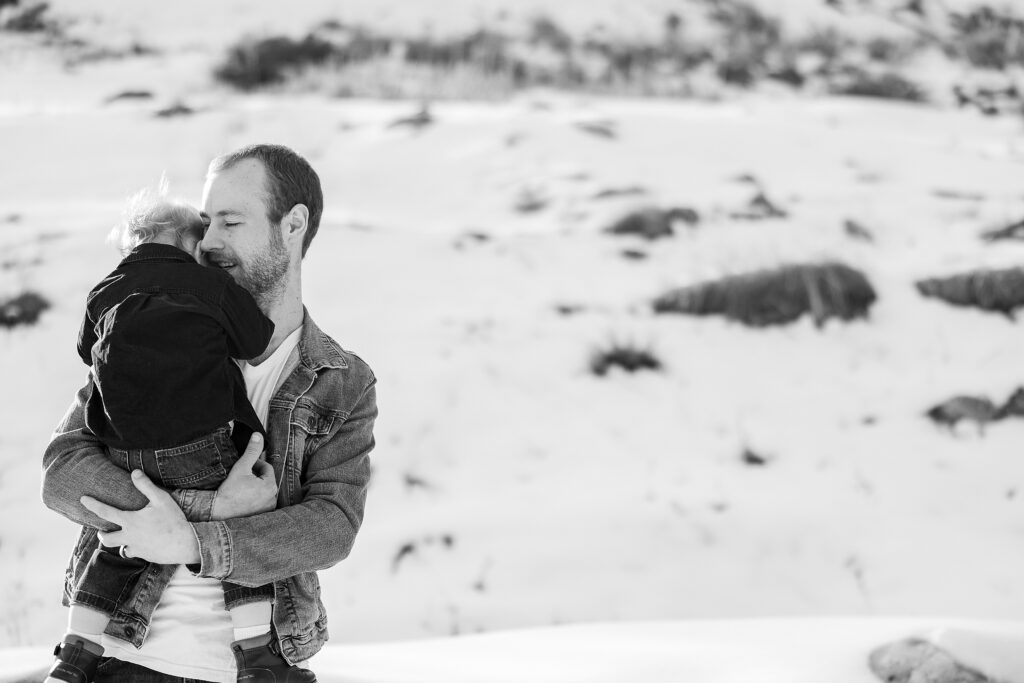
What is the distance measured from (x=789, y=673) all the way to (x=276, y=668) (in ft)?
4.80

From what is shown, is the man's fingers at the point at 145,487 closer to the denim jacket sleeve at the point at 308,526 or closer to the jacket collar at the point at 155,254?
the denim jacket sleeve at the point at 308,526

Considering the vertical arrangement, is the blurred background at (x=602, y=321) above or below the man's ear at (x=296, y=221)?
below

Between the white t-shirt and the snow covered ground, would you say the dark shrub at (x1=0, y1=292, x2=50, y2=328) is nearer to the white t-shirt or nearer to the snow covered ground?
the snow covered ground

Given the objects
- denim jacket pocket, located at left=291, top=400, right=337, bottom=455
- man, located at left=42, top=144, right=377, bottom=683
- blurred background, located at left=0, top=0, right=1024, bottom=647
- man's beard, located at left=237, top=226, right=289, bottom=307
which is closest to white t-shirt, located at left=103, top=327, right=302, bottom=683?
man, located at left=42, top=144, right=377, bottom=683

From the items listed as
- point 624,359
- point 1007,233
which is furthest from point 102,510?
point 1007,233

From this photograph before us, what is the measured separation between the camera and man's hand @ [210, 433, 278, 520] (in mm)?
1756

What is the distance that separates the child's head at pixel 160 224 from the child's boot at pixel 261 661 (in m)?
0.74

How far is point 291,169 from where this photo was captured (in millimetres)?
1976

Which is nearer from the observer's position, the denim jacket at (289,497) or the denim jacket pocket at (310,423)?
the denim jacket at (289,497)

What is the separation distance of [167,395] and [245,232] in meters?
0.38

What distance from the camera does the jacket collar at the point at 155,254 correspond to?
1.85 meters

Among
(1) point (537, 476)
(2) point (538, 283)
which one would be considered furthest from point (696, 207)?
(1) point (537, 476)

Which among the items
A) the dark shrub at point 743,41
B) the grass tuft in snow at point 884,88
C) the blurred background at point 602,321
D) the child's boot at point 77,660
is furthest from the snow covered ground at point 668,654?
Answer: the dark shrub at point 743,41

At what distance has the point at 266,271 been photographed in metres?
1.94
